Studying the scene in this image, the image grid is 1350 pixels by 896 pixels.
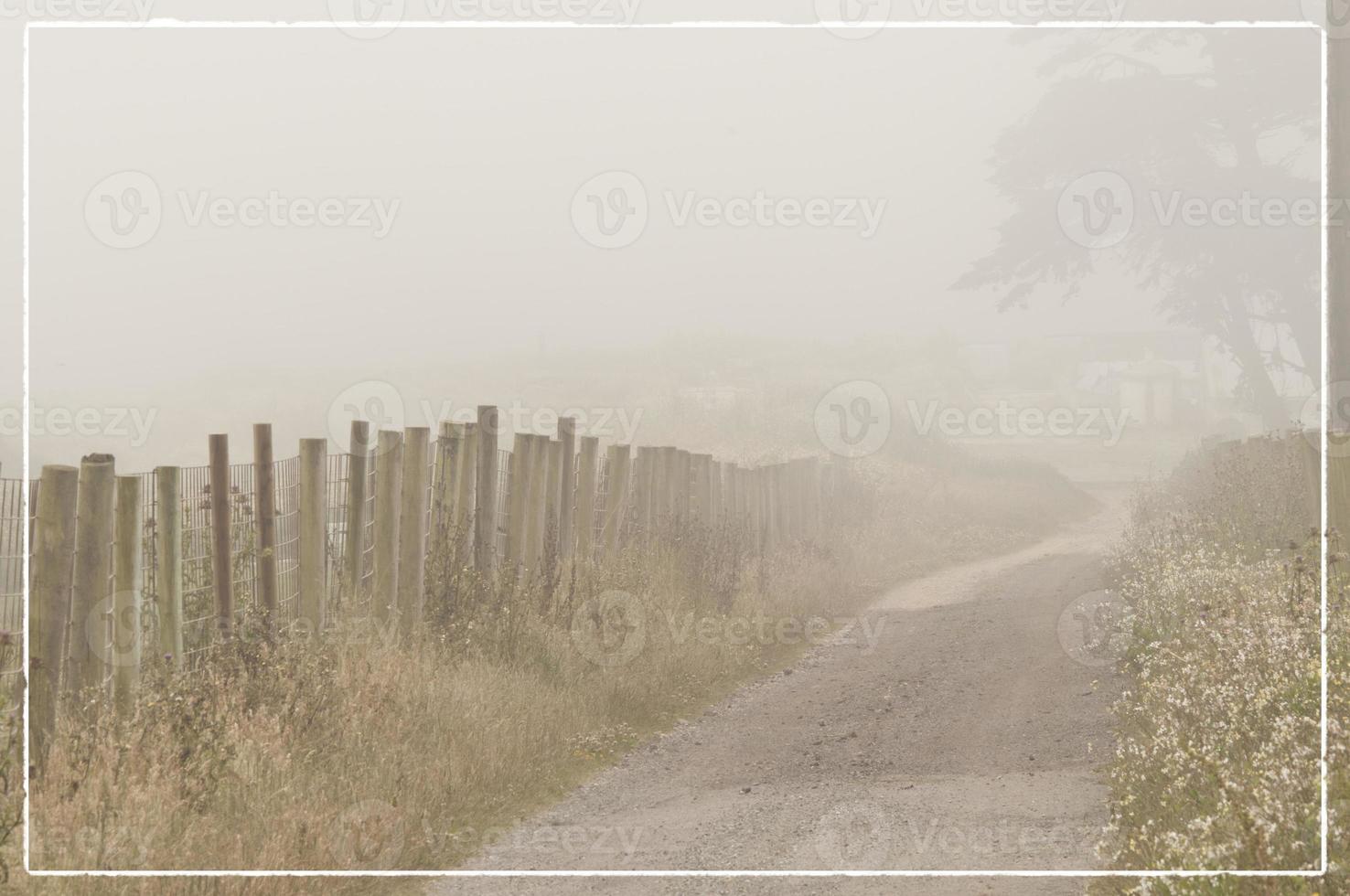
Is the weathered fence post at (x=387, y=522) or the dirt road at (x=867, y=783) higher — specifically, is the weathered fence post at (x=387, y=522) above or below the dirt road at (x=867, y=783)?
above

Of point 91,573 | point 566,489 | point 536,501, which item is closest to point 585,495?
point 566,489

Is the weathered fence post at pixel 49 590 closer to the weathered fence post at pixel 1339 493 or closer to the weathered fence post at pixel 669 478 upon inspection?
the weathered fence post at pixel 1339 493

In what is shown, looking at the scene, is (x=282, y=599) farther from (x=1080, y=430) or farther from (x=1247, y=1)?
(x=1080, y=430)

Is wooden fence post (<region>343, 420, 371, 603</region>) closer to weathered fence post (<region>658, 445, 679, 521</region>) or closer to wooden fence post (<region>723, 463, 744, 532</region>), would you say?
weathered fence post (<region>658, 445, 679, 521</region>)

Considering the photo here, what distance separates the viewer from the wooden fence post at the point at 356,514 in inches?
338

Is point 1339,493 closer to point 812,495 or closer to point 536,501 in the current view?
point 536,501

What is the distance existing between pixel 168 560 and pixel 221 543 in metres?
0.45

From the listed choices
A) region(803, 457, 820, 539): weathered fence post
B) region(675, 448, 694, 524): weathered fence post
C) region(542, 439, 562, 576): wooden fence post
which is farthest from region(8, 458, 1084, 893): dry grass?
region(803, 457, 820, 539): weathered fence post

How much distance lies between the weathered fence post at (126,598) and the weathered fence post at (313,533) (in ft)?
5.54

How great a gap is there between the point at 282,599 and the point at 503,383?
1575 inches

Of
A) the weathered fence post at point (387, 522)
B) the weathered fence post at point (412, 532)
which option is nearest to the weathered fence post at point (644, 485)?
the weathered fence post at point (412, 532)

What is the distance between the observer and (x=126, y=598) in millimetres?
6305

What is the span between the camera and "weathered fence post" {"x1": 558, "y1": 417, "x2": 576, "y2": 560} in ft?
40.1

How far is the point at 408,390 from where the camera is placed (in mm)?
48281
